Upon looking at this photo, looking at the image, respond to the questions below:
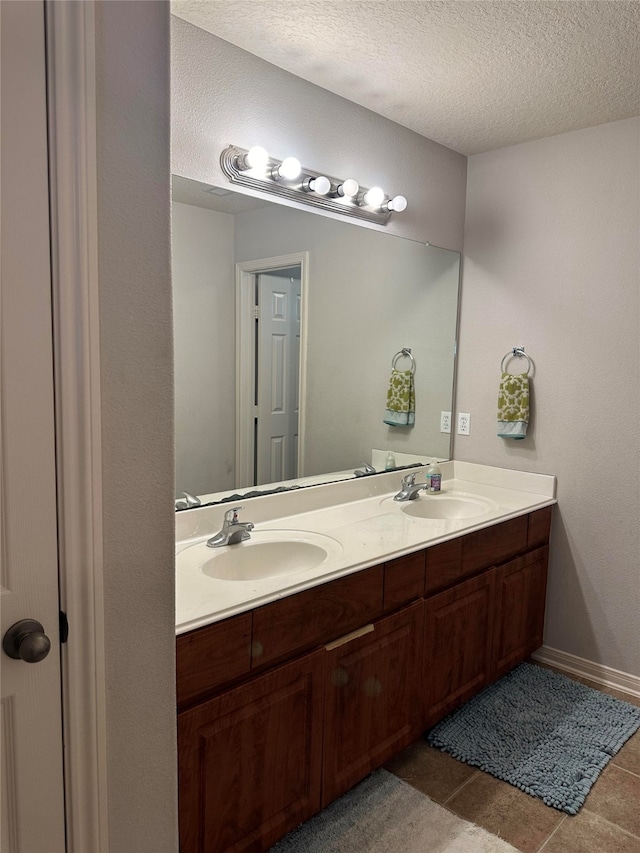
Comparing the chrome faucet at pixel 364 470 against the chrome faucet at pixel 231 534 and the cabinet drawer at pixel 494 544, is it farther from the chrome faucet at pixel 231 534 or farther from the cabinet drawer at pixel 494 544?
the chrome faucet at pixel 231 534

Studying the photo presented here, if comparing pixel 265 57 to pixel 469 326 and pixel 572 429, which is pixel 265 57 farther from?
pixel 572 429

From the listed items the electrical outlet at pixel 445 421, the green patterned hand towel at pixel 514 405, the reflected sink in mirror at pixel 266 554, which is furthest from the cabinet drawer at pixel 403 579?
the electrical outlet at pixel 445 421

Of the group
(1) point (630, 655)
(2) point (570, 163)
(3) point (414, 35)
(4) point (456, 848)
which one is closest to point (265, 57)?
(3) point (414, 35)

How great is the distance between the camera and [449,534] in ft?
7.16

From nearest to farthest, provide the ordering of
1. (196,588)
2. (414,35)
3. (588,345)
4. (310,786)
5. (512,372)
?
1. (196,588)
2. (310,786)
3. (414,35)
4. (588,345)
5. (512,372)

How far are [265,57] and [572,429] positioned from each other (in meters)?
1.92

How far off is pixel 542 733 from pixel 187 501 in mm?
1592

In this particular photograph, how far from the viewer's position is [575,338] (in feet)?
8.87

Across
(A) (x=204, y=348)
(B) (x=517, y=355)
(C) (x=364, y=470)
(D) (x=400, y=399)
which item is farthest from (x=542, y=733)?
(A) (x=204, y=348)

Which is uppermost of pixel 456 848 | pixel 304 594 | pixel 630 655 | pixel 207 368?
pixel 207 368

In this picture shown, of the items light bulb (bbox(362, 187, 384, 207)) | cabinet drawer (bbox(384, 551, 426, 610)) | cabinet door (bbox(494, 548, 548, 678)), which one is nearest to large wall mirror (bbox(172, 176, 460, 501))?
light bulb (bbox(362, 187, 384, 207))

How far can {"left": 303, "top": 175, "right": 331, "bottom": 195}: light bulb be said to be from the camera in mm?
2213

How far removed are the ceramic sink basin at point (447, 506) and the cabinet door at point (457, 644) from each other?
1.14 feet

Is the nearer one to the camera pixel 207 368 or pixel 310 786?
pixel 310 786
